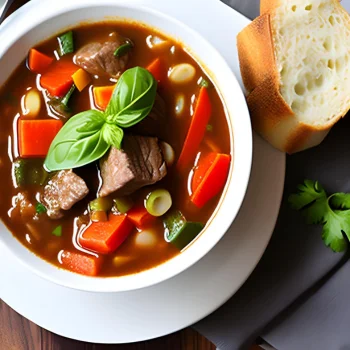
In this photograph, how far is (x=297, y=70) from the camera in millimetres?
2695

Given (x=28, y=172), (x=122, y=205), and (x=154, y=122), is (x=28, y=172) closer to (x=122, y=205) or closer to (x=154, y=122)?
(x=122, y=205)

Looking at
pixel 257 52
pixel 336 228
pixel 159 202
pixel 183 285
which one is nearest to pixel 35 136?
pixel 159 202

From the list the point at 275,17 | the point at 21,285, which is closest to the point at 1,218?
the point at 21,285

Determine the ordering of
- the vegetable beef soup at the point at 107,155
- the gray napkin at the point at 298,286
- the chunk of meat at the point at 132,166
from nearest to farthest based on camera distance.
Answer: the chunk of meat at the point at 132,166
the vegetable beef soup at the point at 107,155
the gray napkin at the point at 298,286

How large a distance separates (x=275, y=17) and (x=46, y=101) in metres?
1.18

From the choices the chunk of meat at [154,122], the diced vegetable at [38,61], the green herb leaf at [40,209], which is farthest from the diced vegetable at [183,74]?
the green herb leaf at [40,209]

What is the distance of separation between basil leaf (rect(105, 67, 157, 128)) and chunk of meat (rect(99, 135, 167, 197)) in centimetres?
17

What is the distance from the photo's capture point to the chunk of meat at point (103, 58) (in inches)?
101

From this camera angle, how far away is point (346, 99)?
8.87 feet

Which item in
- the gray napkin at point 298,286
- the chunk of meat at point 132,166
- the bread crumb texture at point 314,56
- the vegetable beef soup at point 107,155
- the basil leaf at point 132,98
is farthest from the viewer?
the gray napkin at point 298,286

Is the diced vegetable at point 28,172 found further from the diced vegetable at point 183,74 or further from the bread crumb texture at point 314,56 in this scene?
the bread crumb texture at point 314,56

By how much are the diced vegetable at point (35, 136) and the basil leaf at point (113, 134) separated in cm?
33

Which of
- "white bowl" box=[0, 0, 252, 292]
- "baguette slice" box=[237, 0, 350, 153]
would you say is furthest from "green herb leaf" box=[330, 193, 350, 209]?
"white bowl" box=[0, 0, 252, 292]

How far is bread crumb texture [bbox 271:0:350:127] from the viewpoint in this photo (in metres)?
2.69
